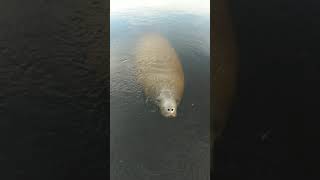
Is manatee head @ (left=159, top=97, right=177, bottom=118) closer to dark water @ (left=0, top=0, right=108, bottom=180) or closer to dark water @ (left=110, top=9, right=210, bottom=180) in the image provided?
dark water @ (left=110, top=9, right=210, bottom=180)

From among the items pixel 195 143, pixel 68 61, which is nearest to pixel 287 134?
pixel 195 143

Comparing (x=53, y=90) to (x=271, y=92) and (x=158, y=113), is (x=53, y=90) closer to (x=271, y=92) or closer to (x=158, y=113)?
(x=158, y=113)

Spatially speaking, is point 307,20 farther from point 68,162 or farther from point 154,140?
point 68,162

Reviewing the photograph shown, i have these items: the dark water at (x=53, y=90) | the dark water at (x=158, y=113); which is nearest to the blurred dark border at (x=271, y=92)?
the dark water at (x=158, y=113)

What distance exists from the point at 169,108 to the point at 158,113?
27 mm

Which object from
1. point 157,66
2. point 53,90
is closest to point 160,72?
point 157,66

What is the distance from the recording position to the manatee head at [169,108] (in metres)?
0.83

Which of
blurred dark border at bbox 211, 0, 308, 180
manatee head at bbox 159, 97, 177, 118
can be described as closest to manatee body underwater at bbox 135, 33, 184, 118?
manatee head at bbox 159, 97, 177, 118

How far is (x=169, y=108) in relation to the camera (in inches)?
32.7

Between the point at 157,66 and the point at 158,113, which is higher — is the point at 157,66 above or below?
above

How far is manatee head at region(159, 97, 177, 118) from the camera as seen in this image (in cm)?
83

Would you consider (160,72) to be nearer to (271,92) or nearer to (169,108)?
(169,108)

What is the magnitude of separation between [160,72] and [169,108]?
A: 9cm

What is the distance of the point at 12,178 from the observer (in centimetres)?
76
